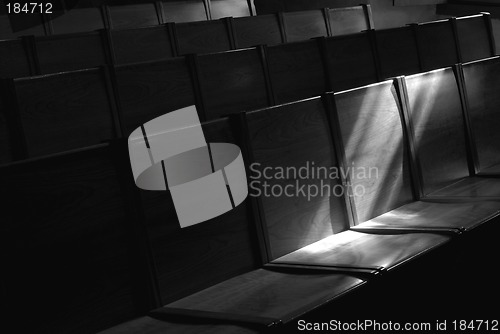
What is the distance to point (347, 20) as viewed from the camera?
0.77 m

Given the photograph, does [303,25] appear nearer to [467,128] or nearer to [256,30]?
[256,30]

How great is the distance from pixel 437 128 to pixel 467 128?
38 millimetres

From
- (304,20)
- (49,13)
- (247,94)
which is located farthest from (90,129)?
(304,20)

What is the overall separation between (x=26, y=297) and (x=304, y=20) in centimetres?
53

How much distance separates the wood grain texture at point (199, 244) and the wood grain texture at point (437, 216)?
88mm

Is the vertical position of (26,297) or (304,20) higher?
(304,20)

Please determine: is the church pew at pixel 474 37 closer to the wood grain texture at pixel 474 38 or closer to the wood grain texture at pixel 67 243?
the wood grain texture at pixel 474 38

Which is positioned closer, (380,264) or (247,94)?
(380,264)

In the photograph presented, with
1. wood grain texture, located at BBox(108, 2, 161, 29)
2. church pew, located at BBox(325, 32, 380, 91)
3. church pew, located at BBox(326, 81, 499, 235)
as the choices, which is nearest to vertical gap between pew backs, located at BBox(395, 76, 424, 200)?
church pew, located at BBox(326, 81, 499, 235)

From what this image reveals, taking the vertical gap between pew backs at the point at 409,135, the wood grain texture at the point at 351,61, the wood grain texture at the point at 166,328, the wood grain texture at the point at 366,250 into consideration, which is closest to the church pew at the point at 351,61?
the wood grain texture at the point at 351,61

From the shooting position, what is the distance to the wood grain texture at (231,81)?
1.58ft

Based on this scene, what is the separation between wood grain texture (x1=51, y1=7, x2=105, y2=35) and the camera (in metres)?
0.63

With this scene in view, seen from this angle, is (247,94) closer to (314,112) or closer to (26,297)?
(314,112)

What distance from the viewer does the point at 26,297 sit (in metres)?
0.26
